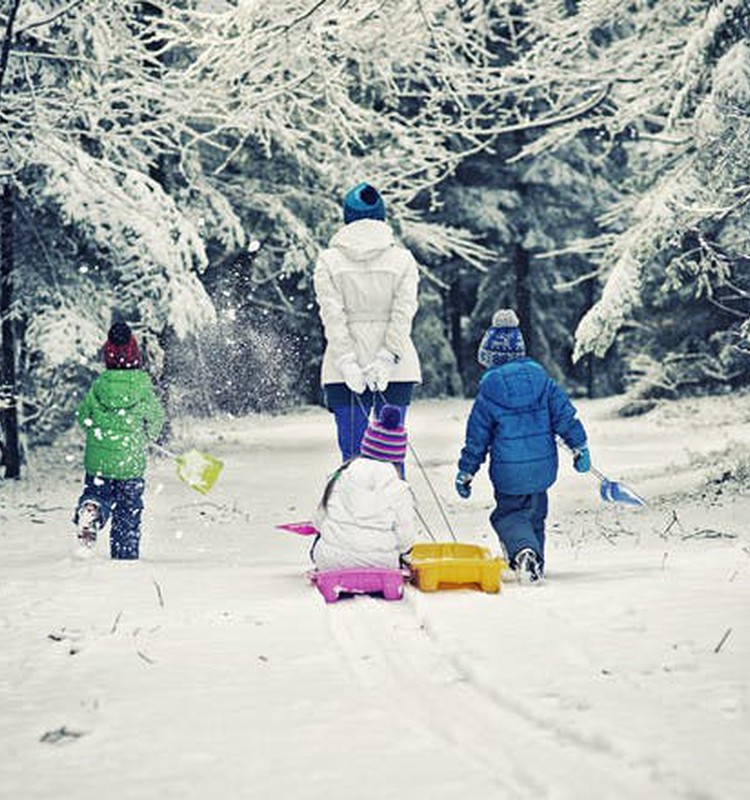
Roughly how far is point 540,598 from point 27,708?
268 cm

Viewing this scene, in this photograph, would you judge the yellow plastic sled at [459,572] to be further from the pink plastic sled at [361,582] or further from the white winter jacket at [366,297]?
the white winter jacket at [366,297]

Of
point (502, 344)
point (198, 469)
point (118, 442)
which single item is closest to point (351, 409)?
point (502, 344)

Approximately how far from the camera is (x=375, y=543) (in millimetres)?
5934

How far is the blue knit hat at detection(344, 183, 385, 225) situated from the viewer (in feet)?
23.9

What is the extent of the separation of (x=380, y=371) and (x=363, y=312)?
47 cm

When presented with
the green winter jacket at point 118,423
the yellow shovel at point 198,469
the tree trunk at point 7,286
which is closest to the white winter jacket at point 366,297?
the yellow shovel at point 198,469

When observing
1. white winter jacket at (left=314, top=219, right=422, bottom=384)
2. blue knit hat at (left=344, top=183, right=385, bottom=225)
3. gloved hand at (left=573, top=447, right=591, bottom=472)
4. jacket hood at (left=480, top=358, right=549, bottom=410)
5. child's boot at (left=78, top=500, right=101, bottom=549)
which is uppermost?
blue knit hat at (left=344, top=183, right=385, bottom=225)

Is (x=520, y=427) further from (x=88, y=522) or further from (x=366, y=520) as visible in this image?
(x=88, y=522)

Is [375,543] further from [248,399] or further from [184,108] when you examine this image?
[248,399]

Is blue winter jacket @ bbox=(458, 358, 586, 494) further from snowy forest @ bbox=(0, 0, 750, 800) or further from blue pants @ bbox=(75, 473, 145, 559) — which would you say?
blue pants @ bbox=(75, 473, 145, 559)

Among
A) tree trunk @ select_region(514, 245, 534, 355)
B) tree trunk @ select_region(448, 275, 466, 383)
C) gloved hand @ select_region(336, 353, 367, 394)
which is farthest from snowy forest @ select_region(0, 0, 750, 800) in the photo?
tree trunk @ select_region(448, 275, 466, 383)

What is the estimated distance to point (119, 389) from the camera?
8227mm

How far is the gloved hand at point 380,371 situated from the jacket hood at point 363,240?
0.66 metres

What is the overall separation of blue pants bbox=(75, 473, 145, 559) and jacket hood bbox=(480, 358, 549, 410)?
9.77 feet
